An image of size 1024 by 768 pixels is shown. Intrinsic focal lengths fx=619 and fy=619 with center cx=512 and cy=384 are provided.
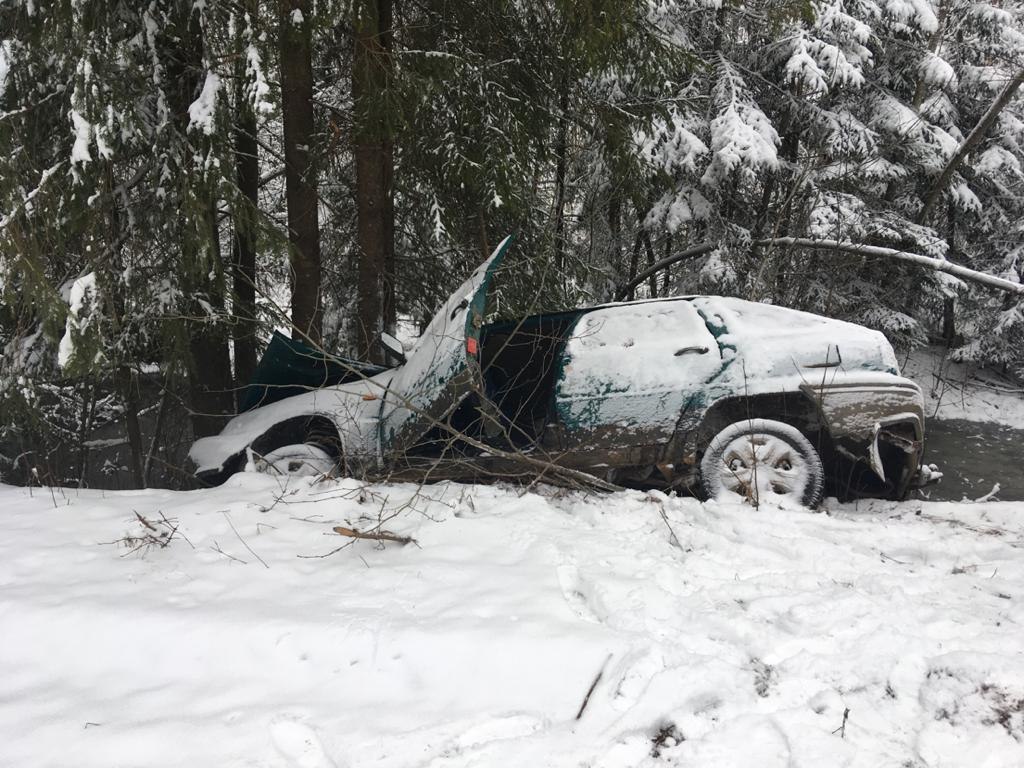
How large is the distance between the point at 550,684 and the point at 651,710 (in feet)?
1.15

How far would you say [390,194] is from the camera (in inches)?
264

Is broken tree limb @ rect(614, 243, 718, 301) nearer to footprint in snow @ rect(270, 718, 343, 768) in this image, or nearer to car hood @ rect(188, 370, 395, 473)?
car hood @ rect(188, 370, 395, 473)

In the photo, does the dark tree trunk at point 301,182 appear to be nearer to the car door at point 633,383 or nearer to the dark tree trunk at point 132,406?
the dark tree trunk at point 132,406

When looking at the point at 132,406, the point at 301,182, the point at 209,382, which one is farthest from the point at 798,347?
the point at 132,406

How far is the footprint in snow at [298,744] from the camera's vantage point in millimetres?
1843

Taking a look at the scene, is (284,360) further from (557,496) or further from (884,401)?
(884,401)

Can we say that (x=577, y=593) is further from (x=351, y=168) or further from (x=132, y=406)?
(x=351, y=168)

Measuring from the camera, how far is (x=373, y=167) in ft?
20.3

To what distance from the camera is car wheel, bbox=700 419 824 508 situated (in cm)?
402

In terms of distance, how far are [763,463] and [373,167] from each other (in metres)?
4.57

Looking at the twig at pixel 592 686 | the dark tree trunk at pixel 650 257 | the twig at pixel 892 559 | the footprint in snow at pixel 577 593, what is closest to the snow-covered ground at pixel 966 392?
the dark tree trunk at pixel 650 257

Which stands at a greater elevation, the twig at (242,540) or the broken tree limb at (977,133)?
the broken tree limb at (977,133)

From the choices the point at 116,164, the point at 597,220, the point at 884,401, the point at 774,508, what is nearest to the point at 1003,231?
the point at 597,220

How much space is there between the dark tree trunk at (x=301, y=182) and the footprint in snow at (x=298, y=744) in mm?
4200
